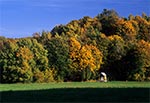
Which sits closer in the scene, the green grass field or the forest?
the green grass field

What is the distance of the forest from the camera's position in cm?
7575

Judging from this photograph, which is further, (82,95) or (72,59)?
(72,59)

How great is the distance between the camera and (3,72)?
72.9 meters

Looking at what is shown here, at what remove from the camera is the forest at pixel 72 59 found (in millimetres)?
75750

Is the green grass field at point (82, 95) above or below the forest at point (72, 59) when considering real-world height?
below

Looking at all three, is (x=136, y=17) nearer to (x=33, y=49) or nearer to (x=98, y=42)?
(x=98, y=42)

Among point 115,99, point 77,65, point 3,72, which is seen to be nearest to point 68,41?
point 77,65

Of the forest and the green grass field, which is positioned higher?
the forest

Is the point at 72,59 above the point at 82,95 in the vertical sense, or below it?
above

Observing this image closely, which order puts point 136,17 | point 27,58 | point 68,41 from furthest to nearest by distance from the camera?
point 136,17, point 68,41, point 27,58

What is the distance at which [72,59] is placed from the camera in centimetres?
8369

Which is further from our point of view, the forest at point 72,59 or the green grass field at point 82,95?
the forest at point 72,59

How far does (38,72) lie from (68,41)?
1390 cm

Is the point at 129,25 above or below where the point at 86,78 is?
above
